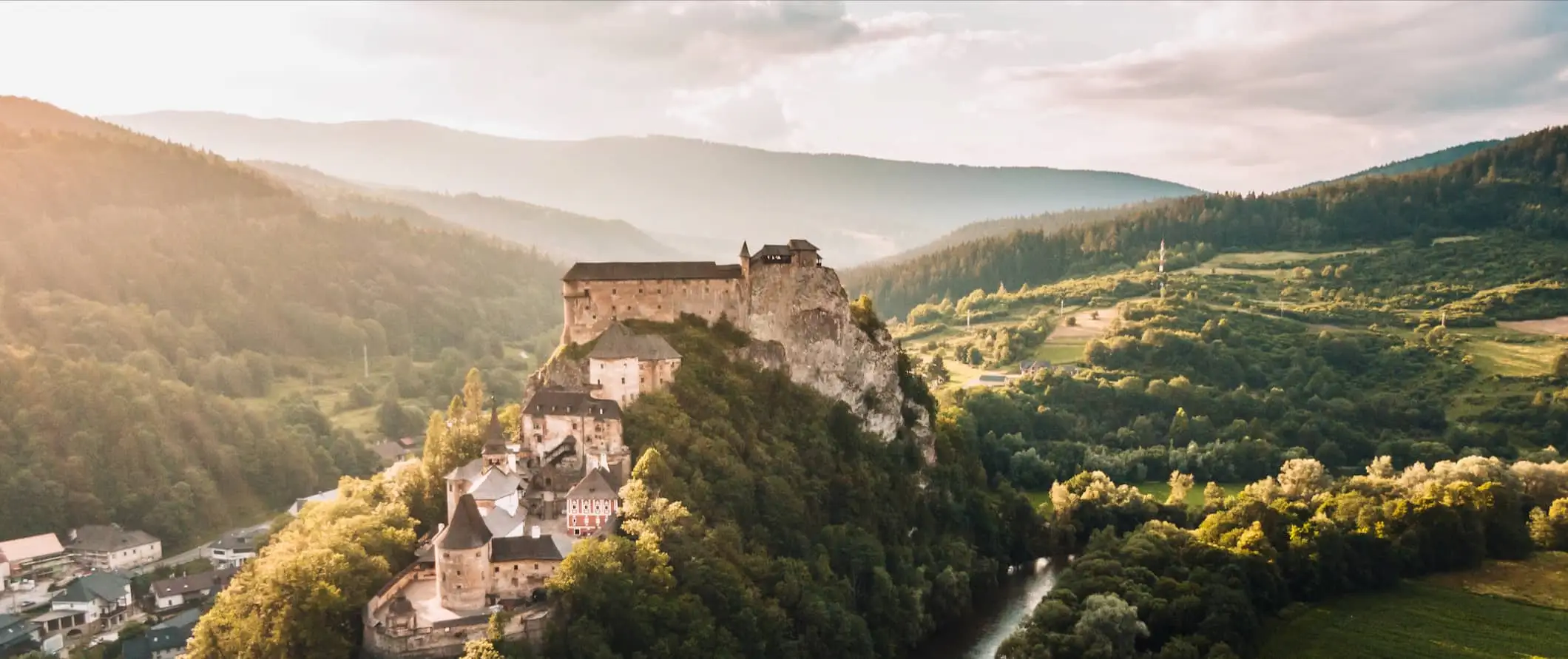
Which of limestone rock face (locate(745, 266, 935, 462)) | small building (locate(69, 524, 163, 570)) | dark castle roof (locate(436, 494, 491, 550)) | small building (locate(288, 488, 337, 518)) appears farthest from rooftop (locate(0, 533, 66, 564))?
limestone rock face (locate(745, 266, 935, 462))

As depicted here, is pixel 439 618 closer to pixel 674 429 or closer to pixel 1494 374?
pixel 674 429

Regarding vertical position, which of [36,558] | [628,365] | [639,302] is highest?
[639,302]

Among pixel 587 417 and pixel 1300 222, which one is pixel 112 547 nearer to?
pixel 587 417

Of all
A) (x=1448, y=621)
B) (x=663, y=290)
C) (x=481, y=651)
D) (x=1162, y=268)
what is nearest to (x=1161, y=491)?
(x=1448, y=621)

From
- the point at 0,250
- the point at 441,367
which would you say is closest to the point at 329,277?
the point at 441,367

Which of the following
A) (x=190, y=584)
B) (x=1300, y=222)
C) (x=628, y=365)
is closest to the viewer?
(x=628, y=365)

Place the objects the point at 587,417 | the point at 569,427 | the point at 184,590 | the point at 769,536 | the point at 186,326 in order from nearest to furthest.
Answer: the point at 587,417
the point at 569,427
the point at 769,536
the point at 184,590
the point at 186,326

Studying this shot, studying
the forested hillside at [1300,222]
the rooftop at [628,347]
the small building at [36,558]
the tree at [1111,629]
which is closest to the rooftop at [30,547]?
the small building at [36,558]
